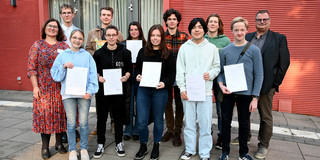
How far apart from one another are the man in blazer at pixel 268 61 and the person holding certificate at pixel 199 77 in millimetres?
749

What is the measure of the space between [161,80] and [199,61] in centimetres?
61

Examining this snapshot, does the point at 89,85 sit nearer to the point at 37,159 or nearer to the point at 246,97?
the point at 37,159

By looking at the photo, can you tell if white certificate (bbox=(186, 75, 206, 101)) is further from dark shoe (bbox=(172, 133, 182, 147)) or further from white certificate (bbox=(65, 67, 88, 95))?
white certificate (bbox=(65, 67, 88, 95))

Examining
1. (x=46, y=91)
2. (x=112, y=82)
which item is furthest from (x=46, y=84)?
(x=112, y=82)

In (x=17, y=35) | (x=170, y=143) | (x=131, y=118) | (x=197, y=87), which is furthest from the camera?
(x=17, y=35)

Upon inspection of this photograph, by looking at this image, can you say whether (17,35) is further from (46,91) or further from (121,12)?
(46,91)

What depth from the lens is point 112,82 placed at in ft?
11.6

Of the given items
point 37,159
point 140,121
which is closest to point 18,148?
point 37,159

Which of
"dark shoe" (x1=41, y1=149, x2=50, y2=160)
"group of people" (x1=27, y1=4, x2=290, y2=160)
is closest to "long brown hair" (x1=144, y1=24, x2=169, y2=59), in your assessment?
"group of people" (x1=27, y1=4, x2=290, y2=160)

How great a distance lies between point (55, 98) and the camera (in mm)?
3516

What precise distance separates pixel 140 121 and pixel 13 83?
23.0 ft

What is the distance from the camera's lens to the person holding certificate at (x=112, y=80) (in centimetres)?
353

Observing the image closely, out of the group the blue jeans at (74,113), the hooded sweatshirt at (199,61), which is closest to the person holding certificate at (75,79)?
the blue jeans at (74,113)

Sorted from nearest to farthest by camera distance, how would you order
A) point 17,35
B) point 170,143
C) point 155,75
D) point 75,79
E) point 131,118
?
point 75,79, point 155,75, point 170,143, point 131,118, point 17,35
